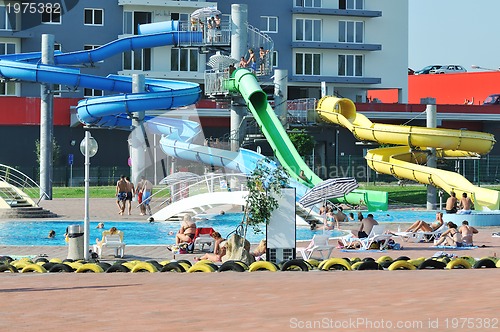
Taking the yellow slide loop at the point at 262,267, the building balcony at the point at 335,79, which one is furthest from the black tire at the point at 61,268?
the building balcony at the point at 335,79

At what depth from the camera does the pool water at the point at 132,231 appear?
88.4ft

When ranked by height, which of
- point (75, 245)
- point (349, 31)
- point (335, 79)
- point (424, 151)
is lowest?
point (75, 245)

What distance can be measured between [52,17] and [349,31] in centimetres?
2039

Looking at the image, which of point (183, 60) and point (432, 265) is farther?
point (183, 60)

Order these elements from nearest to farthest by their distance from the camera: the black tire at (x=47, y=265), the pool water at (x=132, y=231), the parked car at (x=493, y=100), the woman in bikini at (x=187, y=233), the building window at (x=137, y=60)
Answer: the black tire at (x=47, y=265) < the woman in bikini at (x=187, y=233) < the pool water at (x=132, y=231) < the building window at (x=137, y=60) < the parked car at (x=493, y=100)

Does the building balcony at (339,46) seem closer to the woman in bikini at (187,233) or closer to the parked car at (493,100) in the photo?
the parked car at (493,100)

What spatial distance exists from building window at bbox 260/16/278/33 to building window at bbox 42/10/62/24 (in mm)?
13675

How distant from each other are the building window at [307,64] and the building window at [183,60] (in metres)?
7.73

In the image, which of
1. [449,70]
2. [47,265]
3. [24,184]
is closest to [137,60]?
[24,184]

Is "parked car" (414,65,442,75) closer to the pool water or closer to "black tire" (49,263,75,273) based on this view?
the pool water

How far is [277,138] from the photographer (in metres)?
41.1

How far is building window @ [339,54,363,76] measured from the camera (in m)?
72.6

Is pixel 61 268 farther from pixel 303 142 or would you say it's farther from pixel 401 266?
pixel 303 142

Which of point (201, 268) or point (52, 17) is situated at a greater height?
point (52, 17)
